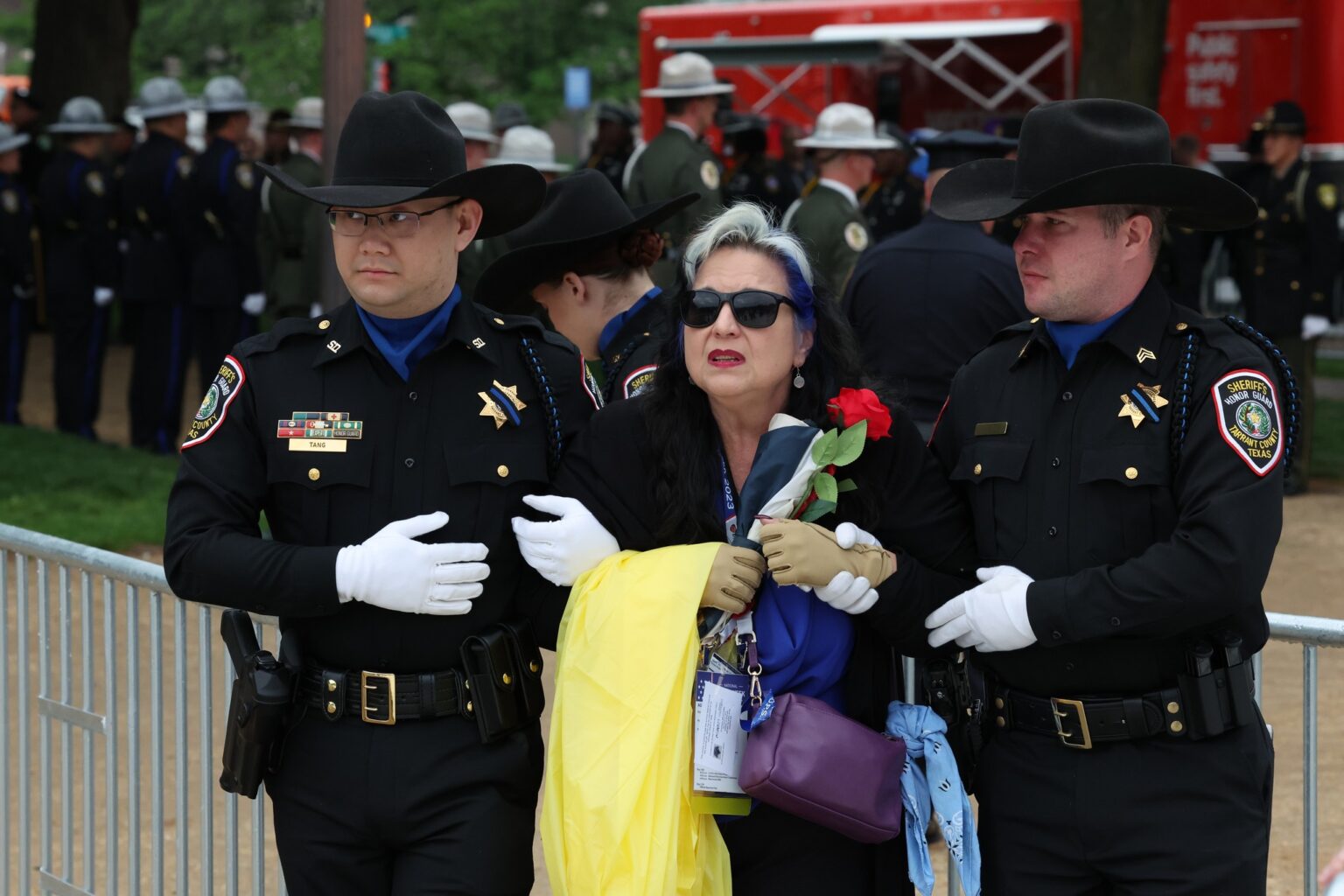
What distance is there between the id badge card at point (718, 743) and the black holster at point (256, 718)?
748 millimetres

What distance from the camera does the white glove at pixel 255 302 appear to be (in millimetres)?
12414

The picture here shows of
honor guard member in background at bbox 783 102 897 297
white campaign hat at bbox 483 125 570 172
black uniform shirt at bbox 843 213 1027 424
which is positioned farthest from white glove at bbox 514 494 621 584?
white campaign hat at bbox 483 125 570 172

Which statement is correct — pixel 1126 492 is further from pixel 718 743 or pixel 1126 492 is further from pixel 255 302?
pixel 255 302

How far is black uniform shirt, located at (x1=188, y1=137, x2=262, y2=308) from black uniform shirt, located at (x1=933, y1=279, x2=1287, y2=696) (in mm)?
9645

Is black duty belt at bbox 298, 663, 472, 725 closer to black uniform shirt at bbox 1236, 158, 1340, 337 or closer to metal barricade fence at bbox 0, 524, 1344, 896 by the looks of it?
metal barricade fence at bbox 0, 524, 1344, 896

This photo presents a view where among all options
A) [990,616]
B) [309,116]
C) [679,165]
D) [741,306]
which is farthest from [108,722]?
[309,116]

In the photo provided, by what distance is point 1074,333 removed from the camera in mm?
3172

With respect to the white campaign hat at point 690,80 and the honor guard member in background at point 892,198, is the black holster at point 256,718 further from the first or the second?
the honor guard member in background at point 892,198

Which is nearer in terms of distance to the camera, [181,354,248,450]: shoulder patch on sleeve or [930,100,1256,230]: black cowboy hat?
[930,100,1256,230]: black cowboy hat

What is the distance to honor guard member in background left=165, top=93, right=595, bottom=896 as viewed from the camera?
10.4 ft

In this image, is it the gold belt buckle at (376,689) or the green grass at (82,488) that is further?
the green grass at (82,488)

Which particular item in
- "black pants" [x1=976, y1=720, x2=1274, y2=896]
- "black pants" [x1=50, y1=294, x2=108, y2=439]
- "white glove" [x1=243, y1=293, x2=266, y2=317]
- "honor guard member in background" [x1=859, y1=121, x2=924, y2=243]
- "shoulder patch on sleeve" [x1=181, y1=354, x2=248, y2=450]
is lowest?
"black pants" [x1=50, y1=294, x2=108, y2=439]

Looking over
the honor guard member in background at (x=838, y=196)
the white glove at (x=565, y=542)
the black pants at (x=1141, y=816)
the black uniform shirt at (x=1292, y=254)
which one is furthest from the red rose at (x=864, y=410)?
the black uniform shirt at (x=1292, y=254)

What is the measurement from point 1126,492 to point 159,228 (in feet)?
34.1
